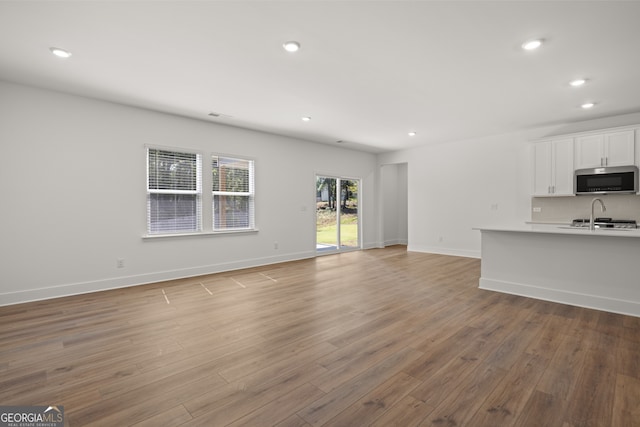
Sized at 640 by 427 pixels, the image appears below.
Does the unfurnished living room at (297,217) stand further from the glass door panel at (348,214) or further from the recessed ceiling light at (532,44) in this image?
the glass door panel at (348,214)

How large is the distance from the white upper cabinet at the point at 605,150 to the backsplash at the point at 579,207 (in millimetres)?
635

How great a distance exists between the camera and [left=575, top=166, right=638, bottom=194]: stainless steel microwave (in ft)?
16.0

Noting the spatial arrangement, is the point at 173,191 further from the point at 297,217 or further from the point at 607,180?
the point at 607,180

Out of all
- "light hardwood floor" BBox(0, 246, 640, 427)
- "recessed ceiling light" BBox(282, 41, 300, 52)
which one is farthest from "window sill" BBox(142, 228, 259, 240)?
"recessed ceiling light" BBox(282, 41, 300, 52)

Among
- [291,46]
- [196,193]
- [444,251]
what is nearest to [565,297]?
[444,251]

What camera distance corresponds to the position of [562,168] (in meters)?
5.54

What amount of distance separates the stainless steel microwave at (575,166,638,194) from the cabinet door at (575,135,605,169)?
112 millimetres

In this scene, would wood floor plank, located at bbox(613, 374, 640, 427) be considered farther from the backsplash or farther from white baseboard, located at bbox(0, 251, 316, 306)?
white baseboard, located at bbox(0, 251, 316, 306)

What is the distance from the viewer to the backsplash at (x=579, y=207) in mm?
5145

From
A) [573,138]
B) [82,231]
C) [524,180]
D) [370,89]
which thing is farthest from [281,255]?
[573,138]

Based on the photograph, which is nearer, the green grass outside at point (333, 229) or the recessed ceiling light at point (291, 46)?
the recessed ceiling light at point (291, 46)

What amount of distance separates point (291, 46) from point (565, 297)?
4351mm

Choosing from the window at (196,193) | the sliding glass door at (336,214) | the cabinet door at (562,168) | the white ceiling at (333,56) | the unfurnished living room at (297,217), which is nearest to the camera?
the unfurnished living room at (297,217)

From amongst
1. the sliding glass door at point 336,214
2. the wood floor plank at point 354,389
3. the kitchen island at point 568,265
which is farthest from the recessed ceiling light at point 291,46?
the sliding glass door at point 336,214
